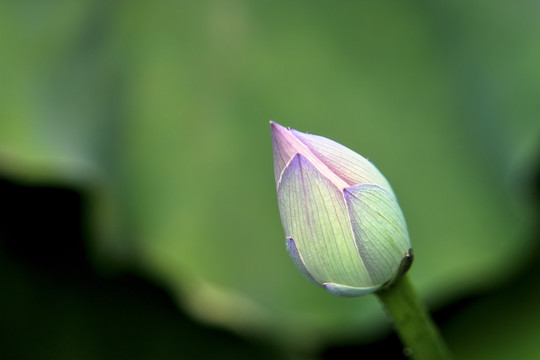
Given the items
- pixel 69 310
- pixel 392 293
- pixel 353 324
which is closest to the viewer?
pixel 392 293

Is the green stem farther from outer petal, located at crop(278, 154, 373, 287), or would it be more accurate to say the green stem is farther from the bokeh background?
the bokeh background

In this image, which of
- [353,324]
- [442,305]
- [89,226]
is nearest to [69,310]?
[89,226]

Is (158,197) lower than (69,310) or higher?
higher

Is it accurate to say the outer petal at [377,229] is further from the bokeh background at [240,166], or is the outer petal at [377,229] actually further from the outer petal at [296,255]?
the bokeh background at [240,166]

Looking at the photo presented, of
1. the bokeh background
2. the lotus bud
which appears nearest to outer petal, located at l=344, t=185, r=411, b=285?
the lotus bud

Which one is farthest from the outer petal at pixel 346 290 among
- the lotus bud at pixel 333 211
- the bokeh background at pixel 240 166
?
the bokeh background at pixel 240 166

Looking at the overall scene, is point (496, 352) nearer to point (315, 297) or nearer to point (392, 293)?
point (315, 297)
